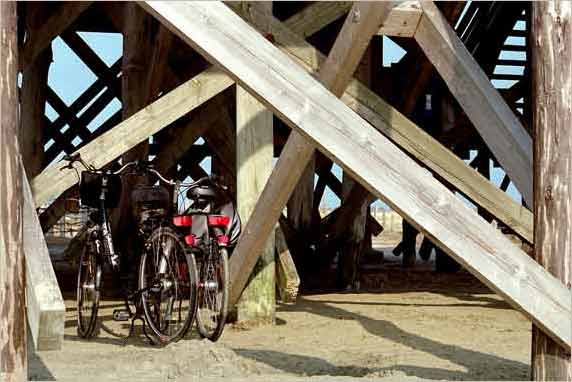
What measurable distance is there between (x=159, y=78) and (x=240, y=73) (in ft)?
16.5

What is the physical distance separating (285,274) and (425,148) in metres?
1.29

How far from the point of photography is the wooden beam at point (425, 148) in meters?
5.82

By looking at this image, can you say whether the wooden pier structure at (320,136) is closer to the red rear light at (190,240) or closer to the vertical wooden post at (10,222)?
the vertical wooden post at (10,222)

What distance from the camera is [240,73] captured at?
3.42m

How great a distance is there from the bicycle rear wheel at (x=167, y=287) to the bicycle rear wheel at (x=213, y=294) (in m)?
0.09

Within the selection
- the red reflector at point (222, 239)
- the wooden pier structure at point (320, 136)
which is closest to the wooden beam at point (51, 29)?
the wooden pier structure at point (320, 136)

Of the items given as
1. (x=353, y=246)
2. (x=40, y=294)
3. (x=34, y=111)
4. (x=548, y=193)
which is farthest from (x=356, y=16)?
(x=34, y=111)

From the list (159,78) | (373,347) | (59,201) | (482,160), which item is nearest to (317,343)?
(373,347)

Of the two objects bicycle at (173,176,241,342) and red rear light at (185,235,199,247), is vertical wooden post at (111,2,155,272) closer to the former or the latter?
bicycle at (173,176,241,342)

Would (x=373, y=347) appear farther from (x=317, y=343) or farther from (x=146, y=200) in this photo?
(x=146, y=200)

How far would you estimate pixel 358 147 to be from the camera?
3469 millimetres

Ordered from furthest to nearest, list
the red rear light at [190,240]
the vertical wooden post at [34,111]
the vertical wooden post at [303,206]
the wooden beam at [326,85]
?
the vertical wooden post at [34,111] < the vertical wooden post at [303,206] < the red rear light at [190,240] < the wooden beam at [326,85]

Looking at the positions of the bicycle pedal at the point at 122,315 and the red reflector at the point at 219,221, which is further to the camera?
the bicycle pedal at the point at 122,315

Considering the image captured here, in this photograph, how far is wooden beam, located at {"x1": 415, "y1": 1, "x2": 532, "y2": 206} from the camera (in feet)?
16.8
